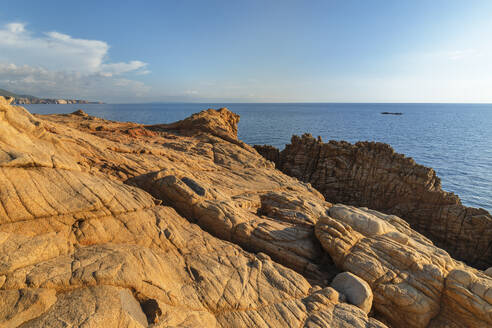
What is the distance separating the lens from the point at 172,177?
15.4 meters

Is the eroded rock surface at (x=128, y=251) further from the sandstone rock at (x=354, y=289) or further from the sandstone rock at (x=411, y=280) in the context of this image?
the sandstone rock at (x=411, y=280)

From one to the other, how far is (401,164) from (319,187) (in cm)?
1074

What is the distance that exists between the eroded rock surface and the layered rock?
20.2 meters

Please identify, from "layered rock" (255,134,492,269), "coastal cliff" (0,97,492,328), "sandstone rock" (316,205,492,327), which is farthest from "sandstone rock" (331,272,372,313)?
"layered rock" (255,134,492,269)

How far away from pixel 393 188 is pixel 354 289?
24438 millimetres

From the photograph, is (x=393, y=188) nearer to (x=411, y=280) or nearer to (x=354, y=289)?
(x=411, y=280)

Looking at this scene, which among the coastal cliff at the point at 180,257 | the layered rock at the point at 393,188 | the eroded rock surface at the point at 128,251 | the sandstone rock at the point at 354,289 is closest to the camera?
the eroded rock surface at the point at 128,251

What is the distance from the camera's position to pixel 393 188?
32.1 metres

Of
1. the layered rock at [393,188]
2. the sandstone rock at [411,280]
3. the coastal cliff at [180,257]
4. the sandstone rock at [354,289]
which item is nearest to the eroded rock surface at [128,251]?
the coastal cliff at [180,257]

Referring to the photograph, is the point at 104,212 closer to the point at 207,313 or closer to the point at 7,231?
the point at 7,231

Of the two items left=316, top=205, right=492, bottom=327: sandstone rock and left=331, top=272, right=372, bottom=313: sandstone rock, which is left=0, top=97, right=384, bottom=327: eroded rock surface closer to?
left=331, top=272, right=372, bottom=313: sandstone rock

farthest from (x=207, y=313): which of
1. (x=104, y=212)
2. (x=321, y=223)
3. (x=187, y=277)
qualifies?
(x=321, y=223)

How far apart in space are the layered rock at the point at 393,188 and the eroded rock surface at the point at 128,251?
66.3 feet

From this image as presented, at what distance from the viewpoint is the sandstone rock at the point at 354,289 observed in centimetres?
1177
